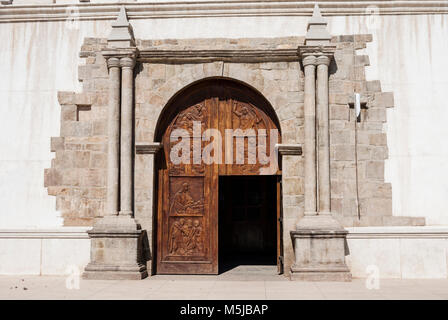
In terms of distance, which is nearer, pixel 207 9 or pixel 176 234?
pixel 176 234

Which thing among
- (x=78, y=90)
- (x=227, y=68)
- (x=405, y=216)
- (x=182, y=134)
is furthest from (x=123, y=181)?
(x=405, y=216)

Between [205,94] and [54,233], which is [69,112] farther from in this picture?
[205,94]

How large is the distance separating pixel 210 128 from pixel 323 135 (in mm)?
1987

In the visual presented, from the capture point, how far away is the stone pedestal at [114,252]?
814cm

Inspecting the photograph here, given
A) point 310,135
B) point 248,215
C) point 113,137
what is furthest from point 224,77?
point 248,215

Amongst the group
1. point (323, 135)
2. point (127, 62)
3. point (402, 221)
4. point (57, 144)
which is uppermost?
point (127, 62)

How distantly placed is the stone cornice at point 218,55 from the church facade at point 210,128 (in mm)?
25

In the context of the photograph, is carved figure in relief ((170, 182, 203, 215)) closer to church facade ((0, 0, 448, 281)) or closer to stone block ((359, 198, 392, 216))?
church facade ((0, 0, 448, 281))

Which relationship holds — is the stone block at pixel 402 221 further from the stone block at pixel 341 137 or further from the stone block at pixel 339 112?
the stone block at pixel 339 112

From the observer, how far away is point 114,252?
825 centimetres

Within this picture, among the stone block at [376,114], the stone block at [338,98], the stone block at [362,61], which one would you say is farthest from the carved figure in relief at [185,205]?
the stone block at [362,61]

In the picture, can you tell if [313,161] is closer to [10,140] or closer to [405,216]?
[405,216]

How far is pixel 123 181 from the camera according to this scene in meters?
8.62

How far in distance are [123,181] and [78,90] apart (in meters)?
1.88
